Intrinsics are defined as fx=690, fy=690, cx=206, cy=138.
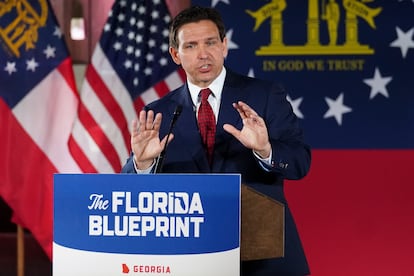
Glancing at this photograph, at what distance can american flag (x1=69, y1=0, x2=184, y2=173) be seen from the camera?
12.9 feet

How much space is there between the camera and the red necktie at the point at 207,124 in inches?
72.5

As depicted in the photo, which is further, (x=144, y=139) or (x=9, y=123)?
(x=9, y=123)

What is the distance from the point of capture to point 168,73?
13.0ft

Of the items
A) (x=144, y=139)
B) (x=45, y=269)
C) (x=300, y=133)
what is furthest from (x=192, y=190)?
(x=45, y=269)

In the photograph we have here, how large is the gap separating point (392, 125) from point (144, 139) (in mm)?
2583

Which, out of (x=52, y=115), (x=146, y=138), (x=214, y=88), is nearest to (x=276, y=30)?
(x=52, y=115)

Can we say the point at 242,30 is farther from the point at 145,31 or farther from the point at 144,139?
the point at 144,139

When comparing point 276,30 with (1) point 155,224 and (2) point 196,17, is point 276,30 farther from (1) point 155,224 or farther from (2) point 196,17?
(1) point 155,224

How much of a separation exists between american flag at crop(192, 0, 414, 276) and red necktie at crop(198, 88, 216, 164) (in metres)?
2.09

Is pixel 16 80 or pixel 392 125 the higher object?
pixel 16 80

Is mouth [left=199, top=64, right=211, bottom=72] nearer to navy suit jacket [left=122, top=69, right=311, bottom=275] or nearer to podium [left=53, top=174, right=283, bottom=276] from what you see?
navy suit jacket [left=122, top=69, right=311, bottom=275]

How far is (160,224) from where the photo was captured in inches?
55.2

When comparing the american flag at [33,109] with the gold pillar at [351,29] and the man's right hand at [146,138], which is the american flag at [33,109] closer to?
the gold pillar at [351,29]

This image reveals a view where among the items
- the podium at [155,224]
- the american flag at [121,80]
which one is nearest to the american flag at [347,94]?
the american flag at [121,80]
